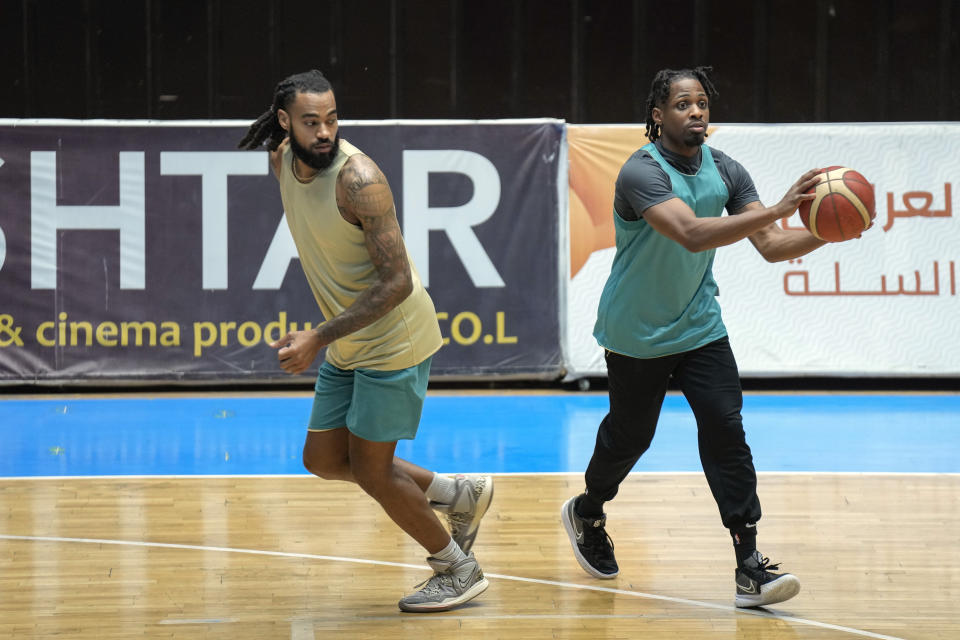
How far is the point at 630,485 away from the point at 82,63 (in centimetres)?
719

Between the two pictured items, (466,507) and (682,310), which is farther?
(466,507)

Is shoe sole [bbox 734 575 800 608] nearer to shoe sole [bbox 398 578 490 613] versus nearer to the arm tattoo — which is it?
shoe sole [bbox 398 578 490 613]

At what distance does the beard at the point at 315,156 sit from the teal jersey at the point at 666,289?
1002 millimetres

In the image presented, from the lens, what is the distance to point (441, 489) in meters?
4.31

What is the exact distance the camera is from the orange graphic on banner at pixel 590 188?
978cm

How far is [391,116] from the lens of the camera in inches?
430

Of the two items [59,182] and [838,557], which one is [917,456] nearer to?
[838,557]

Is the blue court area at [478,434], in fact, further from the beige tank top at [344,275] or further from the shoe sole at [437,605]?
the beige tank top at [344,275]

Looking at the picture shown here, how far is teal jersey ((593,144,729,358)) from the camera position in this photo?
4090 millimetres

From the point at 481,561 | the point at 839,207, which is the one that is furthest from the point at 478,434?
the point at 839,207

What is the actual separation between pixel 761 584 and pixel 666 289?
1054 mm

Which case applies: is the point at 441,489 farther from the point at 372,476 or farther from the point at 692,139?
the point at 692,139

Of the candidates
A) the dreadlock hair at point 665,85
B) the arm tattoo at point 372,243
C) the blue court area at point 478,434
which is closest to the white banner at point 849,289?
the blue court area at point 478,434

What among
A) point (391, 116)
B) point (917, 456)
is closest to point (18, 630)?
point (917, 456)
